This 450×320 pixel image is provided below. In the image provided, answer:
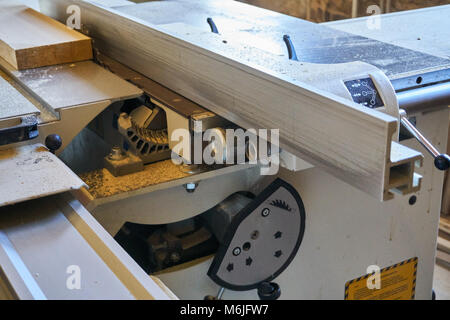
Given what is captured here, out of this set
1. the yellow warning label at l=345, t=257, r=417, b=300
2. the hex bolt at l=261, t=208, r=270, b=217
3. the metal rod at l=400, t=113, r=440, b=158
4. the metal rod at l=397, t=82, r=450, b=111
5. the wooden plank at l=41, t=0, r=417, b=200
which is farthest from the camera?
the yellow warning label at l=345, t=257, r=417, b=300

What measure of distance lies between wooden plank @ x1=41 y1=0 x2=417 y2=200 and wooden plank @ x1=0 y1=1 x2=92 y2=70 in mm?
114

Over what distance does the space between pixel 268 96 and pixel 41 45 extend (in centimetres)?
79

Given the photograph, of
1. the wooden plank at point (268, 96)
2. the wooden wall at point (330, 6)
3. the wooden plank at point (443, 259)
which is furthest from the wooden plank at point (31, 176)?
the wooden wall at point (330, 6)

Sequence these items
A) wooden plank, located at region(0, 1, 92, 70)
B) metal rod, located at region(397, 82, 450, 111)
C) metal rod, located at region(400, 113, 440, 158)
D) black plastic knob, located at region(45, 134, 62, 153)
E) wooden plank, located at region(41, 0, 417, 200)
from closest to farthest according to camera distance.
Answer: wooden plank, located at region(41, 0, 417, 200) < metal rod, located at region(400, 113, 440, 158) < black plastic knob, located at region(45, 134, 62, 153) < metal rod, located at region(397, 82, 450, 111) < wooden plank, located at region(0, 1, 92, 70)

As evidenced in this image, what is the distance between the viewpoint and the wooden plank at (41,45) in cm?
156

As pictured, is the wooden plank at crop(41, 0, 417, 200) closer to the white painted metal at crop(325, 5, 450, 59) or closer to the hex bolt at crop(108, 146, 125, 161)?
the hex bolt at crop(108, 146, 125, 161)

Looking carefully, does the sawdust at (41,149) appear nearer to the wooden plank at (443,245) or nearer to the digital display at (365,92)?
the digital display at (365,92)

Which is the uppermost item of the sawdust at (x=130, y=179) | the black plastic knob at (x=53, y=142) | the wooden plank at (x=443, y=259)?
the black plastic knob at (x=53, y=142)

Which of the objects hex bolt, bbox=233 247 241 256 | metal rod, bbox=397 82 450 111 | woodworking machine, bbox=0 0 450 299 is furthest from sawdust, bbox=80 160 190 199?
metal rod, bbox=397 82 450 111

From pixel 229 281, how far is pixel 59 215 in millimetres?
615

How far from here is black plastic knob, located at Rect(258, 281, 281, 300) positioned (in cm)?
150

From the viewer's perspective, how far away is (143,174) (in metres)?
1.33

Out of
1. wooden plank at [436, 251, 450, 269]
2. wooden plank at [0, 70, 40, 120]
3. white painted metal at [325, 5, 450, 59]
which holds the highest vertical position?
white painted metal at [325, 5, 450, 59]

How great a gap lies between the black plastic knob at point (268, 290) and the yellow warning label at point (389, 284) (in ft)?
0.89
